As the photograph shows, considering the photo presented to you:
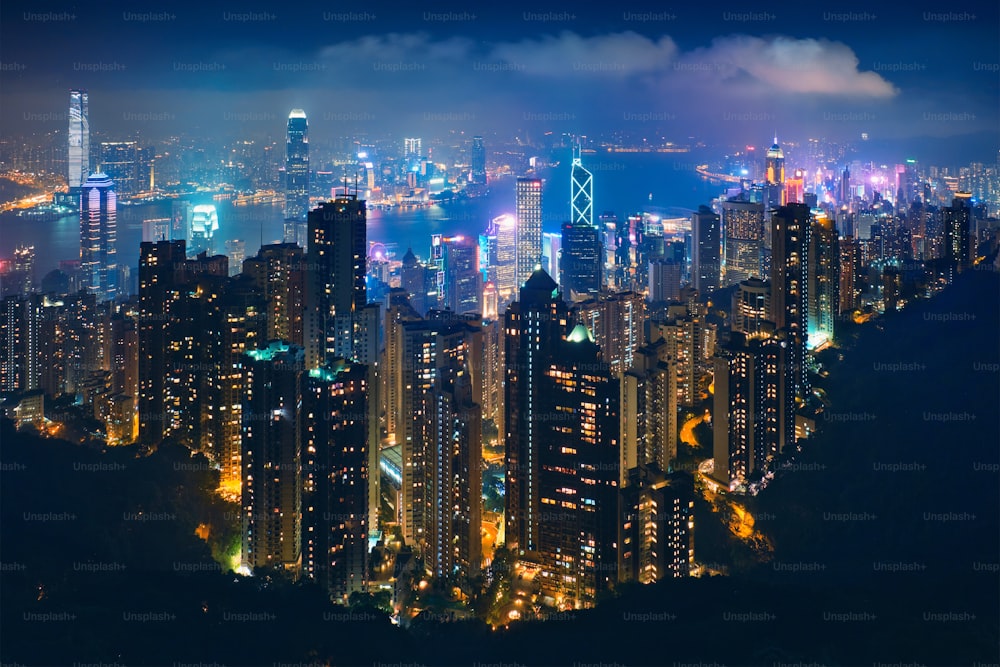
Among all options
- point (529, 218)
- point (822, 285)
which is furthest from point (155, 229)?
point (822, 285)

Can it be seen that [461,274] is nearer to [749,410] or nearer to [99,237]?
[99,237]

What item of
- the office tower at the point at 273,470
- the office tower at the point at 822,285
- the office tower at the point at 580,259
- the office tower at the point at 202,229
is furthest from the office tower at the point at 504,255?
the office tower at the point at 273,470

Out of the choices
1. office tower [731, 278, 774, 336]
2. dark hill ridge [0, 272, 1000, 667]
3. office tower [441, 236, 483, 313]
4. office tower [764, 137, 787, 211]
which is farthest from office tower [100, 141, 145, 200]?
office tower [764, 137, 787, 211]

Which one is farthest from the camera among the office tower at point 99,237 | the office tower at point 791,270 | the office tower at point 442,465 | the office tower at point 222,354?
the office tower at point 99,237

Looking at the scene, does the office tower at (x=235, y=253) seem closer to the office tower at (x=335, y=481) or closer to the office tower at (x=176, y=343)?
the office tower at (x=176, y=343)

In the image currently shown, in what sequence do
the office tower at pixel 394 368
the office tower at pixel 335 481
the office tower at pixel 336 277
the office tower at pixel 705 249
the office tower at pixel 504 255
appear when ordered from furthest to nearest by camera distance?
the office tower at pixel 705 249 → the office tower at pixel 504 255 → the office tower at pixel 336 277 → the office tower at pixel 394 368 → the office tower at pixel 335 481

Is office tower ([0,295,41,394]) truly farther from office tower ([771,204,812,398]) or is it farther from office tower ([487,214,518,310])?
office tower ([771,204,812,398])

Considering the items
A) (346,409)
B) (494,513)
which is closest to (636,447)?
(494,513)
